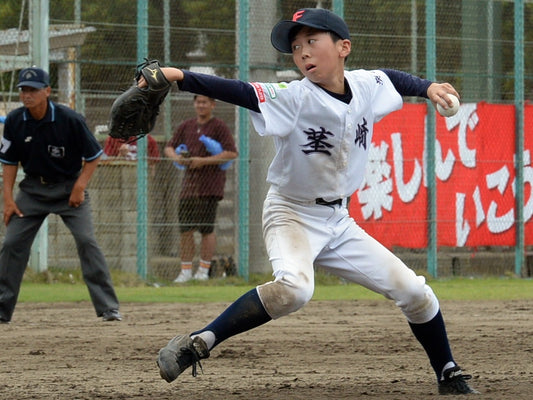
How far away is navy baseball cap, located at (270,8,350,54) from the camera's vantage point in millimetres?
5684

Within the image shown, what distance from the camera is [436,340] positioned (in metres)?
5.86

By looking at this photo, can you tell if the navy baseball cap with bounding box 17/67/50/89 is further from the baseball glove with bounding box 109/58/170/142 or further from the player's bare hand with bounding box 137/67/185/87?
the player's bare hand with bounding box 137/67/185/87

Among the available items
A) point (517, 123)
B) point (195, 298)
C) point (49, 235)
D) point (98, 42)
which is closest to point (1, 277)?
point (195, 298)

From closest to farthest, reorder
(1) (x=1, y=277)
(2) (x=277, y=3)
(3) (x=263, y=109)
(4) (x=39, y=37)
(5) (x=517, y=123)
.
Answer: (3) (x=263, y=109) < (1) (x=1, y=277) < (4) (x=39, y=37) < (2) (x=277, y=3) < (5) (x=517, y=123)

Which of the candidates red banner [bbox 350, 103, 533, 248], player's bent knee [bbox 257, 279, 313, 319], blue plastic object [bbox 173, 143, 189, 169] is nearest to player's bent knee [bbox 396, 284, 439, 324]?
player's bent knee [bbox 257, 279, 313, 319]

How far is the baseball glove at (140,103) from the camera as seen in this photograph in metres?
5.37

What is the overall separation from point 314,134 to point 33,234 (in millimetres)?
4650

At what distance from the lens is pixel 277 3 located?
1441cm

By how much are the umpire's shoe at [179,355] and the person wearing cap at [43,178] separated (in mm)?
4216

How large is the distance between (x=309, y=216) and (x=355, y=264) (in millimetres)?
341

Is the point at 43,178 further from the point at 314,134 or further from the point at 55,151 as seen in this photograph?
the point at 314,134

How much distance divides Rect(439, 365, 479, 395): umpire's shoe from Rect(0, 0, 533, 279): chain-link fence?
8218 mm

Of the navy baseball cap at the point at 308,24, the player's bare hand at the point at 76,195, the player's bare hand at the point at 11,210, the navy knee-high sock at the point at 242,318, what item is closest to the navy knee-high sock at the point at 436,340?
the navy knee-high sock at the point at 242,318

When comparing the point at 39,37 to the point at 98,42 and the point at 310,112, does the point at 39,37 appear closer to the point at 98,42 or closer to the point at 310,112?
the point at 98,42
